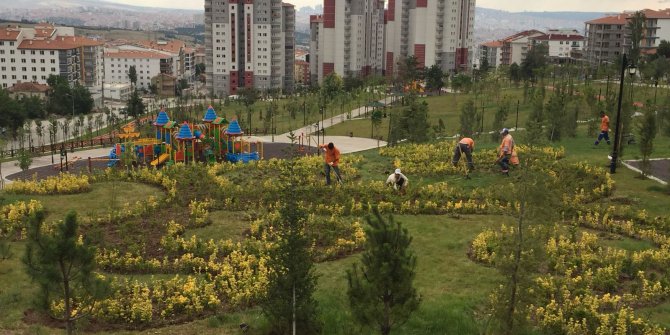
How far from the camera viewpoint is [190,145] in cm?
2805

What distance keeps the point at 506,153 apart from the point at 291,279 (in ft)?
36.8

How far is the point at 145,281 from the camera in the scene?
1073 centimetres

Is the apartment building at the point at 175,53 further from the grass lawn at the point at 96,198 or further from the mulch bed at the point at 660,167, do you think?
the mulch bed at the point at 660,167

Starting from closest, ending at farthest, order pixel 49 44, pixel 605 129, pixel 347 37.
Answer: pixel 605 129, pixel 49 44, pixel 347 37

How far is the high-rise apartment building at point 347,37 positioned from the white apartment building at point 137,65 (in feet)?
103

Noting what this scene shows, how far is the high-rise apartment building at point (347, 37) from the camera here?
96.7 meters

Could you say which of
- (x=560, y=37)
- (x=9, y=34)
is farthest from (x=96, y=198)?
(x=560, y=37)

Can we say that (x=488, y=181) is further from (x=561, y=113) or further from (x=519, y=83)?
(x=519, y=83)

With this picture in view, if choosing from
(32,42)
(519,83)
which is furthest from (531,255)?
(32,42)

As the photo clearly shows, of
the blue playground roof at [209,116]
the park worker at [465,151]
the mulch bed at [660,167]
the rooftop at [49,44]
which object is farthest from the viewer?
the rooftop at [49,44]

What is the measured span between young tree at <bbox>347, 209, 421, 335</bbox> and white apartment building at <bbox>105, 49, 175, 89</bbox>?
375ft

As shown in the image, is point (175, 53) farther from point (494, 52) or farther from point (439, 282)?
point (439, 282)

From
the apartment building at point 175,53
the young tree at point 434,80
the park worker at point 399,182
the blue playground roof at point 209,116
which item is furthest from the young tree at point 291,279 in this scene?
the apartment building at point 175,53

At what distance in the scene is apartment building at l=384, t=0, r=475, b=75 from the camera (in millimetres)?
95500
